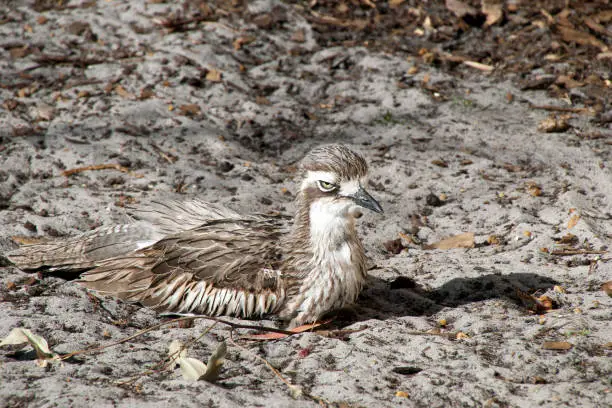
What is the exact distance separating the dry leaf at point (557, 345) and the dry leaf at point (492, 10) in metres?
5.55

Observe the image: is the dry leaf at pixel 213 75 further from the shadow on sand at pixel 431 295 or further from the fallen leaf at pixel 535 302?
the fallen leaf at pixel 535 302

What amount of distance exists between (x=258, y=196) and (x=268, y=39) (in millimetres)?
2897

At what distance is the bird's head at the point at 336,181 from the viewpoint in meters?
4.71

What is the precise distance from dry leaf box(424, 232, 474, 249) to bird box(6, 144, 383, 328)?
3.51 feet

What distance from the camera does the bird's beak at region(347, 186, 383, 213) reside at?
4.66m

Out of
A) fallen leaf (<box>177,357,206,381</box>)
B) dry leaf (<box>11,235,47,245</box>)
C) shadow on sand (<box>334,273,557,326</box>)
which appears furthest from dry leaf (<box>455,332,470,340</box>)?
dry leaf (<box>11,235,47,245</box>)

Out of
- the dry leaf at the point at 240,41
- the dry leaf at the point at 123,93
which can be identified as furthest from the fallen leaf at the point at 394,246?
the dry leaf at the point at 240,41

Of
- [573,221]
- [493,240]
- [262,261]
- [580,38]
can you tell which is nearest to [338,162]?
[262,261]

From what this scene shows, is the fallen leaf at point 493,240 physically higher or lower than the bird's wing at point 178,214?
lower

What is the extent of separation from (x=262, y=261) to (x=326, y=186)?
699 mm

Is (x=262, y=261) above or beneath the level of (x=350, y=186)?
beneath

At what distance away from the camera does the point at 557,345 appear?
4188 mm

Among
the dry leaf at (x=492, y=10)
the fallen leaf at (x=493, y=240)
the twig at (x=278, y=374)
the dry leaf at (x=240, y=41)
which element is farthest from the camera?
the dry leaf at (x=492, y=10)

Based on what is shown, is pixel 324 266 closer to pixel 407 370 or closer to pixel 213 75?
pixel 407 370
